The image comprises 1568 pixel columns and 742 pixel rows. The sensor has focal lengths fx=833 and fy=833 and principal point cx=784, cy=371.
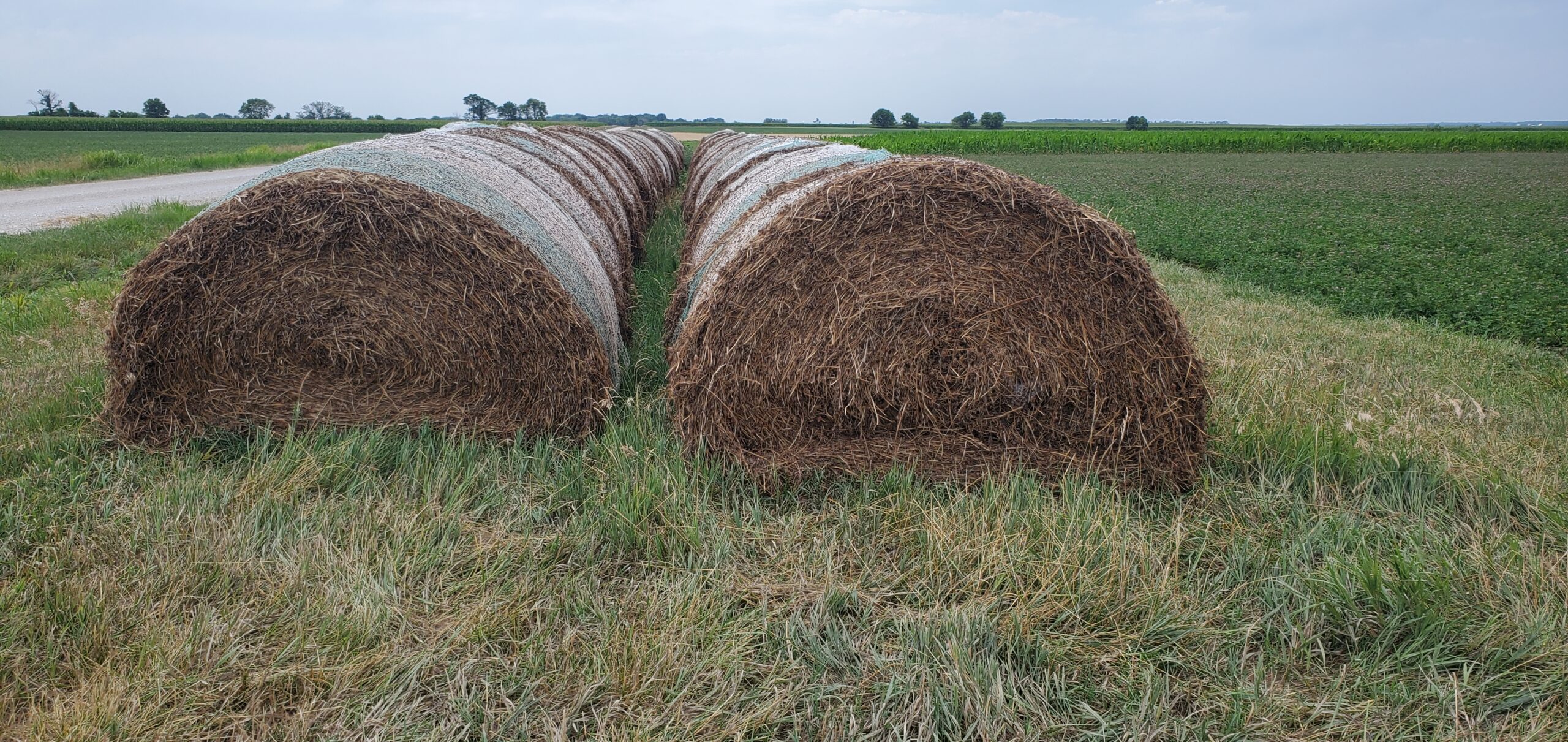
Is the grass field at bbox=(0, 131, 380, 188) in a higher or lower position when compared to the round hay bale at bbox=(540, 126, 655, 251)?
higher

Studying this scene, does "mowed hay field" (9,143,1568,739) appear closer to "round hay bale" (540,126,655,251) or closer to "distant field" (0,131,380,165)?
"round hay bale" (540,126,655,251)

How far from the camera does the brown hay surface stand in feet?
12.9

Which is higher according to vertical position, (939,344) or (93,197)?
(93,197)

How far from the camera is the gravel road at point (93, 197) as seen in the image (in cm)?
1268

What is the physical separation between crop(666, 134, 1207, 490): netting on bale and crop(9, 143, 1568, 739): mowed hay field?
221 mm

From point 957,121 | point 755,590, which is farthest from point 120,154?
point 957,121

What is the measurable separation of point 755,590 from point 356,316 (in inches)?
100

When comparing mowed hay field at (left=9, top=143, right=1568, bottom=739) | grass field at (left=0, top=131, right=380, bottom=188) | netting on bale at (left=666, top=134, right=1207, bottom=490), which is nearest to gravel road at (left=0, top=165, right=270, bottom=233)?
grass field at (left=0, top=131, right=380, bottom=188)

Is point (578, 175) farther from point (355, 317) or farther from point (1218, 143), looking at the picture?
point (1218, 143)

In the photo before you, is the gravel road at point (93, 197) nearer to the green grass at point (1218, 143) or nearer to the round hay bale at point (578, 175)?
the round hay bale at point (578, 175)

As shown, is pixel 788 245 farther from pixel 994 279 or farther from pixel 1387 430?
pixel 1387 430

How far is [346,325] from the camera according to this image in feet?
13.6

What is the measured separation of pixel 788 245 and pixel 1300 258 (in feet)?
33.0

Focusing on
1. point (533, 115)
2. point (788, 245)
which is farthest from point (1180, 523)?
point (533, 115)
